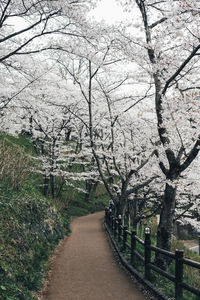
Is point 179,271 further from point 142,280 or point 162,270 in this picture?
point 142,280

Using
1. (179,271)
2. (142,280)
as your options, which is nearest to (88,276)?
(142,280)

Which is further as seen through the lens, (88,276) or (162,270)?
(88,276)

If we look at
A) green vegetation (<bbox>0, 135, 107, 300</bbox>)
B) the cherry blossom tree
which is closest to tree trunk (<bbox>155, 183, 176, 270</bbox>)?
the cherry blossom tree

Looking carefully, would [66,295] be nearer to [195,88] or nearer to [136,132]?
[195,88]

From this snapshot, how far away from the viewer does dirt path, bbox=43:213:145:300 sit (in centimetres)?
595

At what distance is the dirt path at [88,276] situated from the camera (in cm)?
595

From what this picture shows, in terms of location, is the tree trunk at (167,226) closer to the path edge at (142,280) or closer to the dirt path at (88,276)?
the path edge at (142,280)

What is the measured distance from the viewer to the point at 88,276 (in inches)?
284

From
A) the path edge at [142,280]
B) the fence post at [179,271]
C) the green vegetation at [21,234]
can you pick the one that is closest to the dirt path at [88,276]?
the path edge at [142,280]

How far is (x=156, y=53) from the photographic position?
832 centimetres

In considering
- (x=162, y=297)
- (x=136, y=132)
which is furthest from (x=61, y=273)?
(x=136, y=132)

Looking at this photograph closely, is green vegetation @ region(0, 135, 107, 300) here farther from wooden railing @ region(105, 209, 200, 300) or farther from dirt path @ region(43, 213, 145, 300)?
wooden railing @ region(105, 209, 200, 300)

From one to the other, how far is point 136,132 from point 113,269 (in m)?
10.7

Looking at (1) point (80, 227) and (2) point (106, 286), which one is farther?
(1) point (80, 227)
